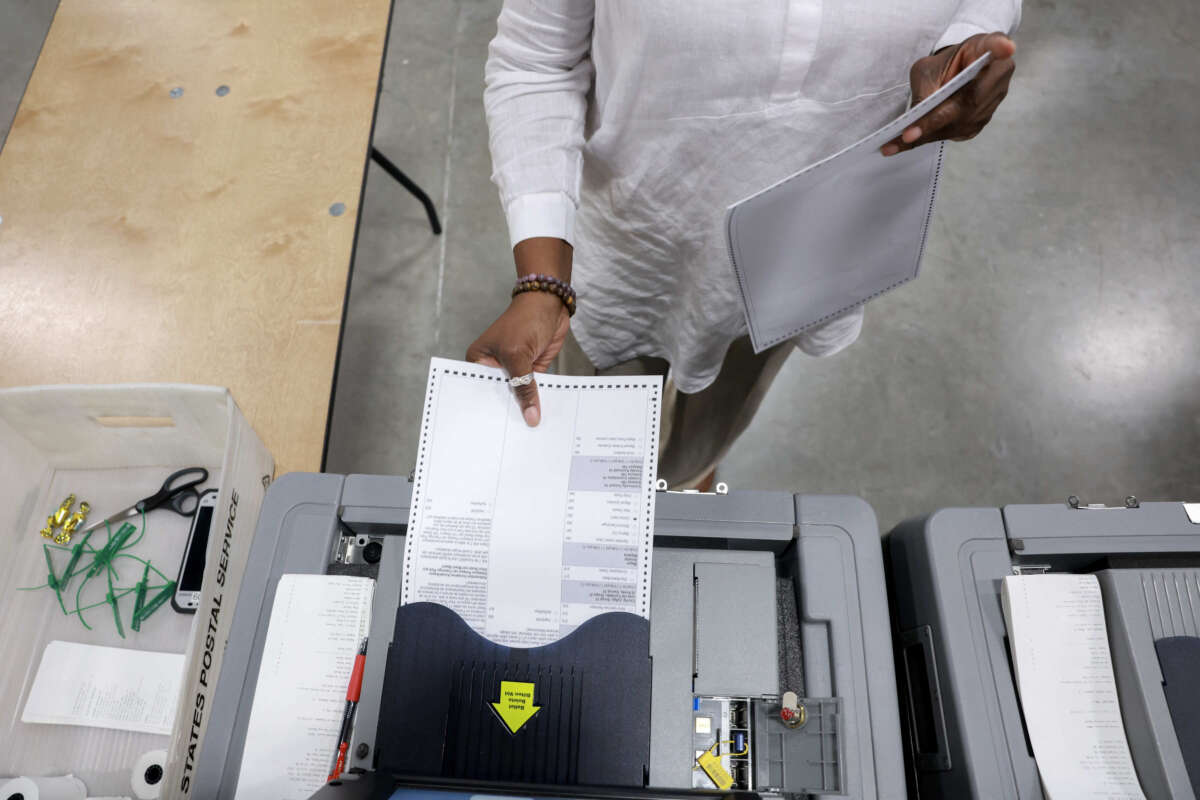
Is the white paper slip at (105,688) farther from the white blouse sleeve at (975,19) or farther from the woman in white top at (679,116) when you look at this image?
the white blouse sleeve at (975,19)

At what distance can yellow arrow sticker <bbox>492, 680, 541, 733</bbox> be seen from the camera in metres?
0.56

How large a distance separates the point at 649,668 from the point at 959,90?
21.0 inches

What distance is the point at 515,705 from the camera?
56cm

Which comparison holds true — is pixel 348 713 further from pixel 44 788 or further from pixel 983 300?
pixel 983 300

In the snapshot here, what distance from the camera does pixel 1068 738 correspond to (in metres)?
0.61

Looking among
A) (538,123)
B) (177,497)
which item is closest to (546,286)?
(538,123)

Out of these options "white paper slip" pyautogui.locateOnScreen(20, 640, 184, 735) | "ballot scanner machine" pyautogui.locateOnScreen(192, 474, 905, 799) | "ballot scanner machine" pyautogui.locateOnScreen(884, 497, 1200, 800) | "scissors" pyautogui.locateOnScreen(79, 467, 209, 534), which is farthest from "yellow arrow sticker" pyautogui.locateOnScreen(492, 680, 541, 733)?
"scissors" pyautogui.locateOnScreen(79, 467, 209, 534)

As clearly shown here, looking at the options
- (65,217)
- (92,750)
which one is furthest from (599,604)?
(65,217)

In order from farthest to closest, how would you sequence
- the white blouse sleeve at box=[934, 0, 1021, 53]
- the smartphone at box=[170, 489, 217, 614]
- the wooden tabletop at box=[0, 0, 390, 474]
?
the wooden tabletop at box=[0, 0, 390, 474]
the smartphone at box=[170, 489, 217, 614]
the white blouse sleeve at box=[934, 0, 1021, 53]

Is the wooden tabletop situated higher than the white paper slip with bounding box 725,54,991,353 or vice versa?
the wooden tabletop

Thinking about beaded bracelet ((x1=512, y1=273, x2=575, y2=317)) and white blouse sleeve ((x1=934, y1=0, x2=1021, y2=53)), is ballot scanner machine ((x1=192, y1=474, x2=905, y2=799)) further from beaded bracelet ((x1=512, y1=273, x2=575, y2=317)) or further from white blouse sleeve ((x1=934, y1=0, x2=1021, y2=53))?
white blouse sleeve ((x1=934, y1=0, x2=1021, y2=53))

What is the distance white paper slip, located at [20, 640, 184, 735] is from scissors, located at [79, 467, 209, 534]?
17cm

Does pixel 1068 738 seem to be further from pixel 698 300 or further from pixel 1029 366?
pixel 1029 366

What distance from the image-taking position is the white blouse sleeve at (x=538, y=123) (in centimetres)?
76
